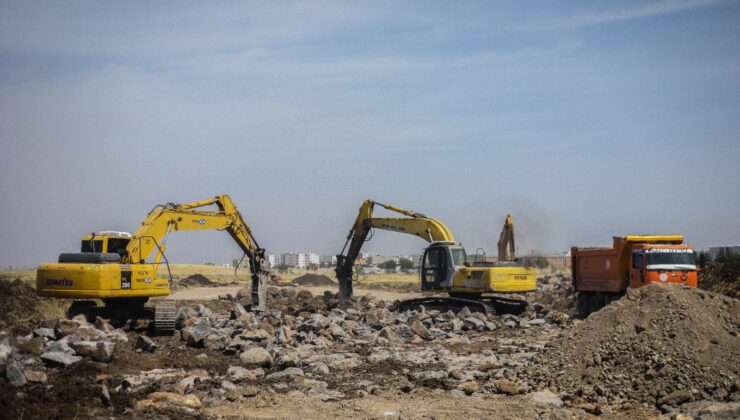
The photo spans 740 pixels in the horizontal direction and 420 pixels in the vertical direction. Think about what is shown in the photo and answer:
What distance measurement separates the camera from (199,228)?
888 inches

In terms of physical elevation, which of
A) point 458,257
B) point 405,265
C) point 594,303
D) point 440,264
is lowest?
point 594,303

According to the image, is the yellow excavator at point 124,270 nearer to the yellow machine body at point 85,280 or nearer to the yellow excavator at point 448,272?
the yellow machine body at point 85,280

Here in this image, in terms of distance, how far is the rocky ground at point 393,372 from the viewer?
11.1 metres

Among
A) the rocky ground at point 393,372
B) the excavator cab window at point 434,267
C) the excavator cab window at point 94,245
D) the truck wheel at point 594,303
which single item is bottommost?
the rocky ground at point 393,372

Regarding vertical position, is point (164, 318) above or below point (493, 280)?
below

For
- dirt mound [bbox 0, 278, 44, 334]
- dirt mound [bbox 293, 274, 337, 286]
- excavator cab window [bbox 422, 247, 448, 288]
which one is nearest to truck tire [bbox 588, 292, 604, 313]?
excavator cab window [bbox 422, 247, 448, 288]

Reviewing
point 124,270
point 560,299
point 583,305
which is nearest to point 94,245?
point 124,270

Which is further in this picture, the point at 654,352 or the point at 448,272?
the point at 448,272

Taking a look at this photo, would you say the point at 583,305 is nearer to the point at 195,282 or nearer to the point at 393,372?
the point at 393,372

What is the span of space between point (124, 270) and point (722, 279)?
80.0 ft

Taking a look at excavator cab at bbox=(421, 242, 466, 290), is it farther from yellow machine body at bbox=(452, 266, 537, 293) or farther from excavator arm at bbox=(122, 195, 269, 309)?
excavator arm at bbox=(122, 195, 269, 309)

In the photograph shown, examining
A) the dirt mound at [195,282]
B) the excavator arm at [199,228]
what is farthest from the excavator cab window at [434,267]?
the dirt mound at [195,282]

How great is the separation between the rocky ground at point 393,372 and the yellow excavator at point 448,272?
17.9 ft

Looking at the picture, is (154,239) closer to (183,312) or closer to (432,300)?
(183,312)
